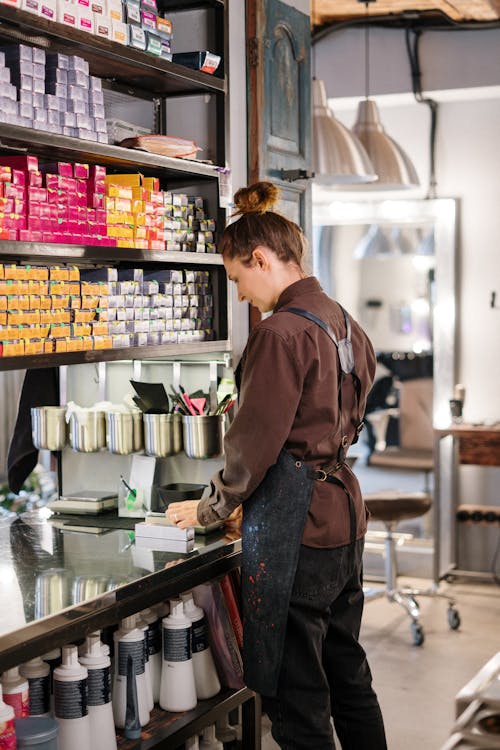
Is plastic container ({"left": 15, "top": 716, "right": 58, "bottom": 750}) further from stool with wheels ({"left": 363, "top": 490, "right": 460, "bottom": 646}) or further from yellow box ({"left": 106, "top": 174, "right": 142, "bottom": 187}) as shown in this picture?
stool with wheels ({"left": 363, "top": 490, "right": 460, "bottom": 646})

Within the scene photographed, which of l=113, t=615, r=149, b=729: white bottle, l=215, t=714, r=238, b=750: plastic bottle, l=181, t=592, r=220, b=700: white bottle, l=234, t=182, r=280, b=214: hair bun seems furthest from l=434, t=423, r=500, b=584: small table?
l=113, t=615, r=149, b=729: white bottle

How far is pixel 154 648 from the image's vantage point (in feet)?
10.4

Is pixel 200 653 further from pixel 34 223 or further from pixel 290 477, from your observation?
pixel 34 223

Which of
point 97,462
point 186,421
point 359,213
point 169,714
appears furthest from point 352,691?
point 359,213

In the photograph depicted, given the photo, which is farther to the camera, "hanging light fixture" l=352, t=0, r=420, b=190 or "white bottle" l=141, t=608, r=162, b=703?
"hanging light fixture" l=352, t=0, r=420, b=190

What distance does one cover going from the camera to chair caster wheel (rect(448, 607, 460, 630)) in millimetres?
5656

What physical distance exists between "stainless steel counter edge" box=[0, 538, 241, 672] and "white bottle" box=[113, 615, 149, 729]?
134mm

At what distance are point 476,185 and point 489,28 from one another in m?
0.94

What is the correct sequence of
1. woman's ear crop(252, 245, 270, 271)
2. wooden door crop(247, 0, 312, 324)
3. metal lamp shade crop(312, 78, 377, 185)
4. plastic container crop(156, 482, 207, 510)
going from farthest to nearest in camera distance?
metal lamp shade crop(312, 78, 377, 185)
wooden door crop(247, 0, 312, 324)
plastic container crop(156, 482, 207, 510)
woman's ear crop(252, 245, 270, 271)

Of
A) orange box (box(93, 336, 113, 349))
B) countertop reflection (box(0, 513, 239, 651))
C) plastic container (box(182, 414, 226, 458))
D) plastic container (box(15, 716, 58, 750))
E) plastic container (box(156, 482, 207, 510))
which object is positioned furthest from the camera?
plastic container (box(182, 414, 226, 458))

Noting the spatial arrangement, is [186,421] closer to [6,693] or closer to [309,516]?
[309,516]

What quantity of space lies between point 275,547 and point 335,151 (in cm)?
285

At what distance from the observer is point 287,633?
9.68 ft

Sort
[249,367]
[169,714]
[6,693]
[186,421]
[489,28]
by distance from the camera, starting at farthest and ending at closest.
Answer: [489,28], [186,421], [169,714], [249,367], [6,693]
